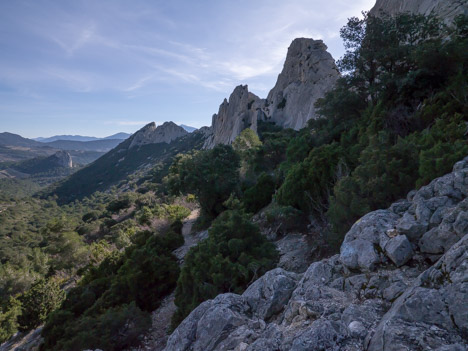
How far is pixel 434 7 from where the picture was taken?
64.8ft

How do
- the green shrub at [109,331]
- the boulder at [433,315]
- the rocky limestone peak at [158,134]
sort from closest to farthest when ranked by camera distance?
the boulder at [433,315] → the green shrub at [109,331] → the rocky limestone peak at [158,134]

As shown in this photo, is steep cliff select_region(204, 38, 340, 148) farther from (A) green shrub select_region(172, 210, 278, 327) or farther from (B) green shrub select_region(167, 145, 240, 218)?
(A) green shrub select_region(172, 210, 278, 327)

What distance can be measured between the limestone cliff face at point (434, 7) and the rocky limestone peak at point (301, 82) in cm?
1105

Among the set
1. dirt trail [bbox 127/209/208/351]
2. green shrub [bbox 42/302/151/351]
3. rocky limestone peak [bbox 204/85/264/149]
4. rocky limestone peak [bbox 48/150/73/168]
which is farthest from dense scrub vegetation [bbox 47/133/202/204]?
green shrub [bbox 42/302/151/351]

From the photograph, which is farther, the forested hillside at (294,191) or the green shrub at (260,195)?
the green shrub at (260,195)

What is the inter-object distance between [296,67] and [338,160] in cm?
4809

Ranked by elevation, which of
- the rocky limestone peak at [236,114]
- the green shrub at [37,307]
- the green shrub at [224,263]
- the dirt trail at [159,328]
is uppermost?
the rocky limestone peak at [236,114]

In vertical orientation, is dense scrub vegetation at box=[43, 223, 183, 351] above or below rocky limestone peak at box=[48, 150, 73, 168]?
below

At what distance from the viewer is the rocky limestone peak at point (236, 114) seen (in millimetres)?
55978

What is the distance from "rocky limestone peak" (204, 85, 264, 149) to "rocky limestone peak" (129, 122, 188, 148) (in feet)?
213

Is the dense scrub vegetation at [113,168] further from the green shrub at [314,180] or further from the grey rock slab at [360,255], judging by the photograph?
the grey rock slab at [360,255]

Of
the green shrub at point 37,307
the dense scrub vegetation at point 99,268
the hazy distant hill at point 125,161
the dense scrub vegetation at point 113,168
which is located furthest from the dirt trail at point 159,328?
the dense scrub vegetation at point 113,168

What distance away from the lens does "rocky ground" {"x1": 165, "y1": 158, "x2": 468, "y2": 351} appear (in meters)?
2.71

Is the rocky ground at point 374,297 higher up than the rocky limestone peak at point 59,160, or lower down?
lower down
